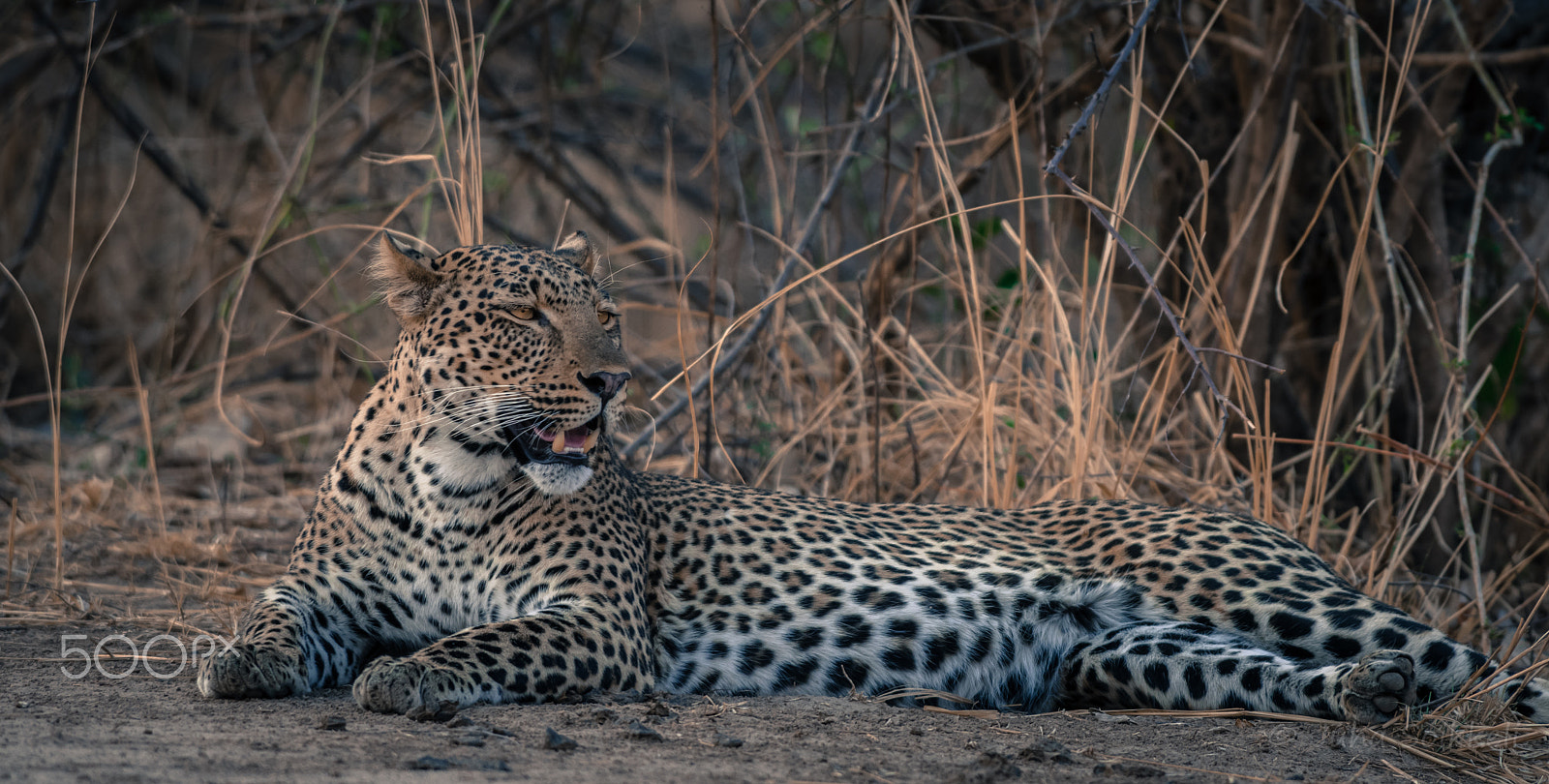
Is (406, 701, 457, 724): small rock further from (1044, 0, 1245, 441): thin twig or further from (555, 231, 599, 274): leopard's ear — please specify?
(1044, 0, 1245, 441): thin twig

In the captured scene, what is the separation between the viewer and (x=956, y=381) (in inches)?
272

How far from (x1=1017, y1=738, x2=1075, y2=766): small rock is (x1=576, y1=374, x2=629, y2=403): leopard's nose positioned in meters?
1.61

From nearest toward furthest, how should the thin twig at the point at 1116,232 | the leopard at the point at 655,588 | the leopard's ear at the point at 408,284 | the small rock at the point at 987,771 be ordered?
the small rock at the point at 987,771, the thin twig at the point at 1116,232, the leopard at the point at 655,588, the leopard's ear at the point at 408,284

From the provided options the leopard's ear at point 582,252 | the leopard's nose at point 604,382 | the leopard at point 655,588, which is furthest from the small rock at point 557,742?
the leopard's ear at point 582,252

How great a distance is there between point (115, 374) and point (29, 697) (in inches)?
274

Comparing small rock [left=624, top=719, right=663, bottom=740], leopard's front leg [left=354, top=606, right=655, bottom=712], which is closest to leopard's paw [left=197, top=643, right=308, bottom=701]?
leopard's front leg [left=354, top=606, right=655, bottom=712]

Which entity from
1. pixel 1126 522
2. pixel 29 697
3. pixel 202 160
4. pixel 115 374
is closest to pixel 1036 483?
pixel 1126 522

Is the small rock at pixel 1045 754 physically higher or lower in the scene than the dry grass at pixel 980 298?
lower

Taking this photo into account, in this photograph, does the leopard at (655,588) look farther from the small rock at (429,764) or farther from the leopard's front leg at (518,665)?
the small rock at (429,764)

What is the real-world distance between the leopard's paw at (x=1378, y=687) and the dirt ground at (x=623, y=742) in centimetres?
8

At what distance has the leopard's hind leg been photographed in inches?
154

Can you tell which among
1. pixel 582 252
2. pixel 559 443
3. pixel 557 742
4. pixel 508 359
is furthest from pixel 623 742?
pixel 582 252

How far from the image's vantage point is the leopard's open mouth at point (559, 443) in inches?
167

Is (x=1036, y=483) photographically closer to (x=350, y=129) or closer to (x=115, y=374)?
(x=350, y=129)
